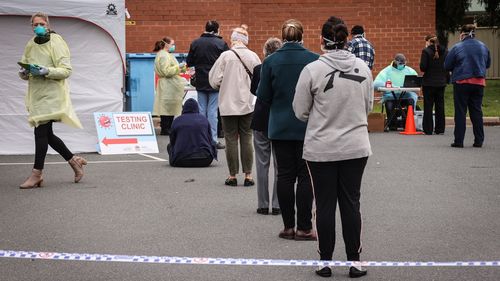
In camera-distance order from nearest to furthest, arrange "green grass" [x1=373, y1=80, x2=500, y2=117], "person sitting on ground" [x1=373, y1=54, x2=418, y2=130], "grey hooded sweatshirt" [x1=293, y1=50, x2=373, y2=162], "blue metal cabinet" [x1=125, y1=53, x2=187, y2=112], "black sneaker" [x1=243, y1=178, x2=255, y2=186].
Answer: "grey hooded sweatshirt" [x1=293, y1=50, x2=373, y2=162], "black sneaker" [x1=243, y1=178, x2=255, y2=186], "person sitting on ground" [x1=373, y1=54, x2=418, y2=130], "blue metal cabinet" [x1=125, y1=53, x2=187, y2=112], "green grass" [x1=373, y1=80, x2=500, y2=117]

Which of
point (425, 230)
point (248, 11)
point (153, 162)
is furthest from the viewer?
point (248, 11)

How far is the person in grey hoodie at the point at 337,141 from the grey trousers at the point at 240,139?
4.57 metres

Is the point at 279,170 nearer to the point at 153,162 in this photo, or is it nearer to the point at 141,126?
the point at 153,162

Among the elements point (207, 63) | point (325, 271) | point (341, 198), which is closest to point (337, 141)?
point (341, 198)

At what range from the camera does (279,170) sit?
28.0ft

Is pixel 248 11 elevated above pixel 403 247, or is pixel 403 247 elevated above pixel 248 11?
pixel 248 11

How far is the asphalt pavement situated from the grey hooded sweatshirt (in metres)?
0.86

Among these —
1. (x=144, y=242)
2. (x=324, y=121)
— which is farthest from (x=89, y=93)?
(x=324, y=121)

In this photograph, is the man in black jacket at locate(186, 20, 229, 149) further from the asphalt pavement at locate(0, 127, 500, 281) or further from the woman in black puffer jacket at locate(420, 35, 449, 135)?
the woman in black puffer jacket at locate(420, 35, 449, 135)

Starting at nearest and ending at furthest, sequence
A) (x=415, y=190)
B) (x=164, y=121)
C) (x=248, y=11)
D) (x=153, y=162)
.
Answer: (x=415, y=190) → (x=153, y=162) → (x=164, y=121) → (x=248, y=11)

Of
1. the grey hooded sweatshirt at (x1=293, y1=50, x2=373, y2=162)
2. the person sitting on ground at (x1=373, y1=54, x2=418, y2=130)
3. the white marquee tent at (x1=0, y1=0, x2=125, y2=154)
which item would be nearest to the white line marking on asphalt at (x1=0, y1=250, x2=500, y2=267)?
the grey hooded sweatshirt at (x1=293, y1=50, x2=373, y2=162)

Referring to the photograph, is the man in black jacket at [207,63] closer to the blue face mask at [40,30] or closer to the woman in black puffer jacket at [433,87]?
the blue face mask at [40,30]

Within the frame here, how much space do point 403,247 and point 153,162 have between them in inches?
279

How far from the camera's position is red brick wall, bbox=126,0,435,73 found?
24.6m
